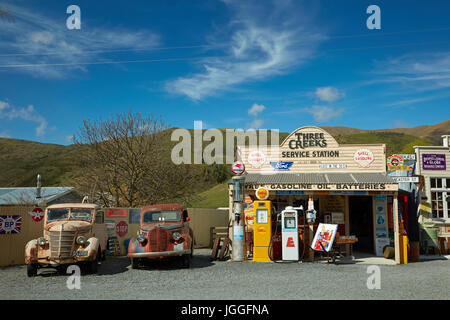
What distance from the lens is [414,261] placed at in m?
15.1

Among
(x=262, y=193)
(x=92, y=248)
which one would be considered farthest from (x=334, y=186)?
(x=92, y=248)

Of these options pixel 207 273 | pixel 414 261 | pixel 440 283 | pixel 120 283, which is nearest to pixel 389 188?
pixel 414 261

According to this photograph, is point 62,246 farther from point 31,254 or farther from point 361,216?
point 361,216

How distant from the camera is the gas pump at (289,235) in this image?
13906 mm

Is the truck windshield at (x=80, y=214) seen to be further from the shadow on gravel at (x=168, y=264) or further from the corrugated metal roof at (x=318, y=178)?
the corrugated metal roof at (x=318, y=178)

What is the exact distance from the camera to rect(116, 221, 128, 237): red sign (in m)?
17.9

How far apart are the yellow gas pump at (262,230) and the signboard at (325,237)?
1.63 m

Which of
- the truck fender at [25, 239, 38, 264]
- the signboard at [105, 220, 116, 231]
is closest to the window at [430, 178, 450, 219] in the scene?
the signboard at [105, 220, 116, 231]

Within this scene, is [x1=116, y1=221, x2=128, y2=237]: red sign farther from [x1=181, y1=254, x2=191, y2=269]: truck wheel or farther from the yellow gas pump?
the yellow gas pump

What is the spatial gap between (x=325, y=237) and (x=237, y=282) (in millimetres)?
4970

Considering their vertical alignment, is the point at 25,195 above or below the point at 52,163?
below

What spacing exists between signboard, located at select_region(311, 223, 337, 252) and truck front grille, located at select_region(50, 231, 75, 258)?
26.4 ft

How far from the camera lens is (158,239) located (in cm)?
1246

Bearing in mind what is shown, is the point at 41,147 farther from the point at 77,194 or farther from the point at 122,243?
the point at 122,243
